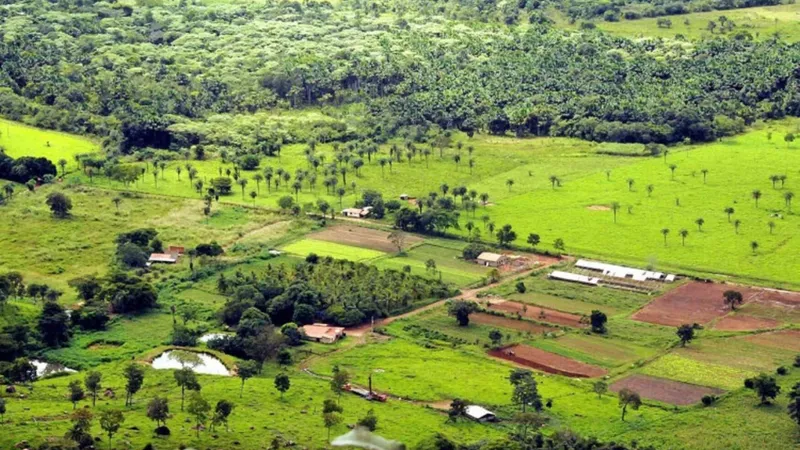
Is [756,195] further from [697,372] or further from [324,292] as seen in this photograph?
A: [324,292]

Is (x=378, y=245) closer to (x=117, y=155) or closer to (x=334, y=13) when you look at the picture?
(x=117, y=155)

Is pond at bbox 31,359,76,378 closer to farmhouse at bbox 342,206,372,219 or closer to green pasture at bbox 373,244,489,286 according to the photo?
green pasture at bbox 373,244,489,286

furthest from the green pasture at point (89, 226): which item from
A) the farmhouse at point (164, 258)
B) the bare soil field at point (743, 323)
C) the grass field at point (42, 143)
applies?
the bare soil field at point (743, 323)

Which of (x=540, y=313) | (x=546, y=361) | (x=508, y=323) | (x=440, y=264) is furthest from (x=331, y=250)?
(x=546, y=361)

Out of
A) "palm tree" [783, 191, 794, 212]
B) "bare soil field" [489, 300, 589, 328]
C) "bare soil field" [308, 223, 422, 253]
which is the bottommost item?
"bare soil field" [489, 300, 589, 328]

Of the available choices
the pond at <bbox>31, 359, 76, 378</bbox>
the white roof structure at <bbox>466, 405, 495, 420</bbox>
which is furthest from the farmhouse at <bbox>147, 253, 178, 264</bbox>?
the white roof structure at <bbox>466, 405, 495, 420</bbox>

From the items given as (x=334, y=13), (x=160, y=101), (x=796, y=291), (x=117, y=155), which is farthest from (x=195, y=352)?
(x=334, y=13)

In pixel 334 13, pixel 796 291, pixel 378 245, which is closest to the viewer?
pixel 796 291
